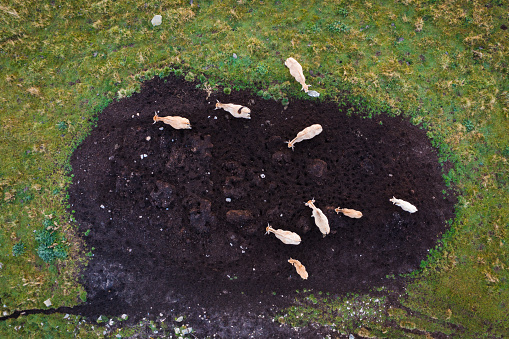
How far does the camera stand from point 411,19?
379 inches

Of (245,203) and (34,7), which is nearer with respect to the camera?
(245,203)

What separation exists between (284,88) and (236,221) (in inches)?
174

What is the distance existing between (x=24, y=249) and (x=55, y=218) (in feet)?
4.36

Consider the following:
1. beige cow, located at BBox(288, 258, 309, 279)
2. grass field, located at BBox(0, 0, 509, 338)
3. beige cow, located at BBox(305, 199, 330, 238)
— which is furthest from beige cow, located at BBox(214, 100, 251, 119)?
beige cow, located at BBox(288, 258, 309, 279)

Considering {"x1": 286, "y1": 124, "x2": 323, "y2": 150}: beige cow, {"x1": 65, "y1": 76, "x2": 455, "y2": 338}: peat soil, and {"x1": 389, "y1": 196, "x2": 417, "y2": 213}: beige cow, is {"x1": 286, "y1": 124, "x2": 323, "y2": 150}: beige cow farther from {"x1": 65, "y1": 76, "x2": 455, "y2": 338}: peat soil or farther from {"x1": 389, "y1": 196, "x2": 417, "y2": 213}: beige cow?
{"x1": 389, "y1": 196, "x2": 417, "y2": 213}: beige cow

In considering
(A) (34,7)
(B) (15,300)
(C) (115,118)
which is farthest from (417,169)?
(A) (34,7)

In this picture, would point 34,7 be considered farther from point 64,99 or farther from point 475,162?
point 475,162

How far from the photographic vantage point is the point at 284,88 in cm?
900

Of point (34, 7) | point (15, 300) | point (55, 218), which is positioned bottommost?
point (15, 300)

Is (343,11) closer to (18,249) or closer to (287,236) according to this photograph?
(287,236)

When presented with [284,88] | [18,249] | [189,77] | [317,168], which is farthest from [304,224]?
[18,249]

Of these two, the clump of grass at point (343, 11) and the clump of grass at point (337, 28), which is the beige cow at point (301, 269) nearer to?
the clump of grass at point (337, 28)

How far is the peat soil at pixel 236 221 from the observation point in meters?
7.96

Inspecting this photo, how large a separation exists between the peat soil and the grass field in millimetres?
727
